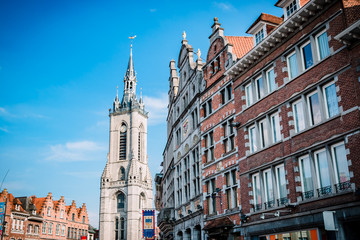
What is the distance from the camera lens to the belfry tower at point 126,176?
95.2m

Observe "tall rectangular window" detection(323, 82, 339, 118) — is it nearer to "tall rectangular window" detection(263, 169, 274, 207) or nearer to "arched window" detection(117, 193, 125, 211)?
"tall rectangular window" detection(263, 169, 274, 207)

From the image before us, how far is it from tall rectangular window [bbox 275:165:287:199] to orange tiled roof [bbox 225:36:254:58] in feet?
28.2

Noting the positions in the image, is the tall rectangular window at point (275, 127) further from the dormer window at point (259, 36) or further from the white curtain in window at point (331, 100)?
the dormer window at point (259, 36)

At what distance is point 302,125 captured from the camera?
53.4 ft

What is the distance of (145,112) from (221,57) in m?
88.4

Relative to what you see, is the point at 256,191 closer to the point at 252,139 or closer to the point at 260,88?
the point at 252,139

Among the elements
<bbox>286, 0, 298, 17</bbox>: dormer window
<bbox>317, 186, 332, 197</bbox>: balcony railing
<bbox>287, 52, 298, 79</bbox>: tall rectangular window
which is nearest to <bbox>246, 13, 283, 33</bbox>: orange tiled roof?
<bbox>286, 0, 298, 17</bbox>: dormer window

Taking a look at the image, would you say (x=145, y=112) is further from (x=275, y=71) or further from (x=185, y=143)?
(x=275, y=71)

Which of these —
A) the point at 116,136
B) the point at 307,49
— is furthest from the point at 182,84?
the point at 116,136

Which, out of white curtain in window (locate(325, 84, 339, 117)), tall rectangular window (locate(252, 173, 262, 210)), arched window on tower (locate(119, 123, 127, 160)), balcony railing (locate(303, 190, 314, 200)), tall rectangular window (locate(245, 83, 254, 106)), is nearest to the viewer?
white curtain in window (locate(325, 84, 339, 117))

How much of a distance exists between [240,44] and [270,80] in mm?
6489

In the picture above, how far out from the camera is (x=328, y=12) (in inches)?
608

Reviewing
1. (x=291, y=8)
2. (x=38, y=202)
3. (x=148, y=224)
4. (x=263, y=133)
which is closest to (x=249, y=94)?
(x=263, y=133)

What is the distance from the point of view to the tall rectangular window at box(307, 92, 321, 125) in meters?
15.4
